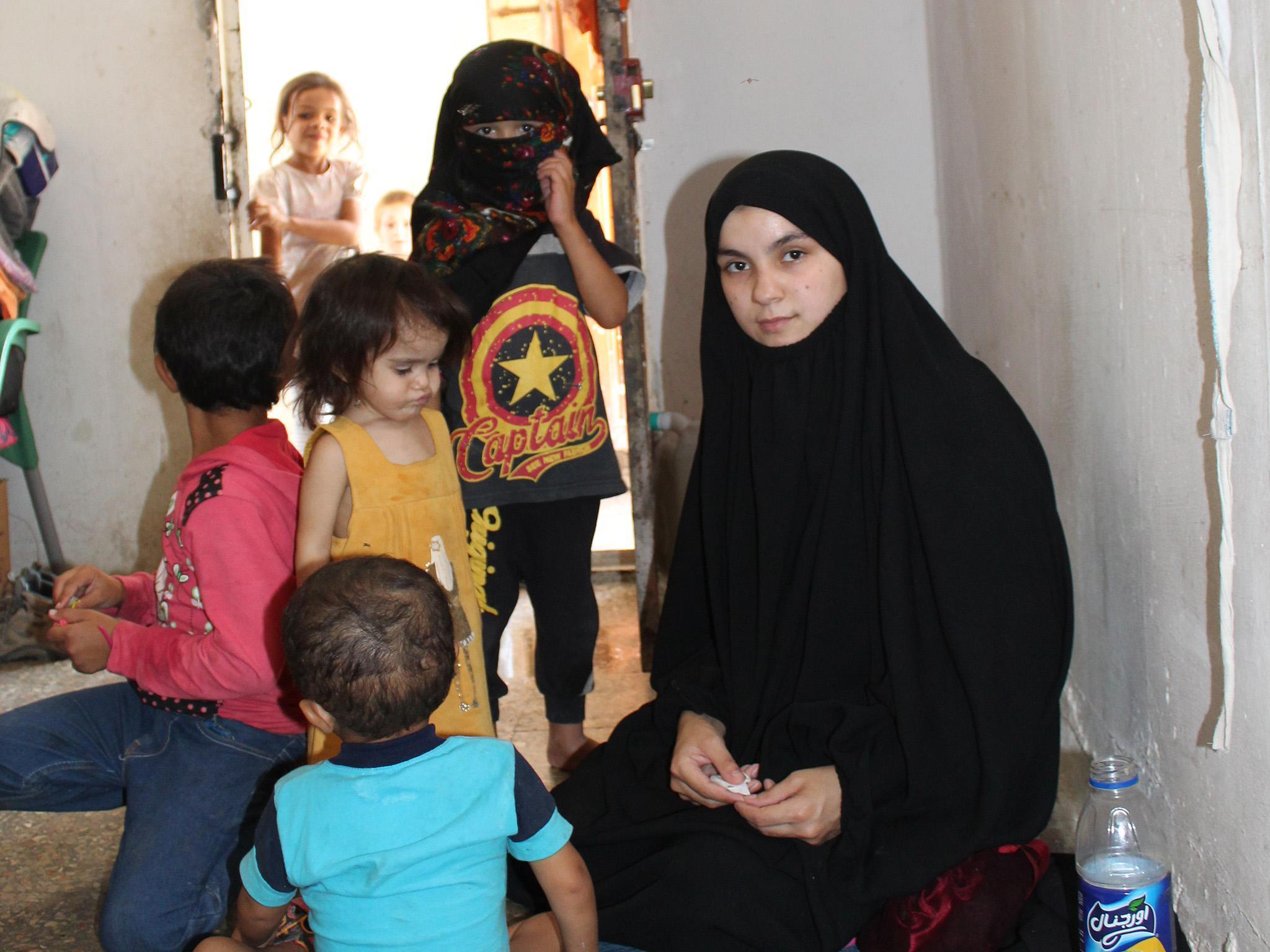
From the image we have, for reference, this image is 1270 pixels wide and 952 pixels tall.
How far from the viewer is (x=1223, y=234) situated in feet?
3.60

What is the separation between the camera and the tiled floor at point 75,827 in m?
1.79

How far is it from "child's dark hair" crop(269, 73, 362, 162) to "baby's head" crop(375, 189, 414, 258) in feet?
3.39

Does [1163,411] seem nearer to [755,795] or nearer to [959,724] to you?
[959,724]

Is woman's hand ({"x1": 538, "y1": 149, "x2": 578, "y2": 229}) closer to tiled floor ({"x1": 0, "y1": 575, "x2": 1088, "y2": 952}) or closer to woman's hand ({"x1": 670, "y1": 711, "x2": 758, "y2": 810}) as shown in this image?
woman's hand ({"x1": 670, "y1": 711, "x2": 758, "y2": 810})

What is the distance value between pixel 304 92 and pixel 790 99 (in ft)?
5.58

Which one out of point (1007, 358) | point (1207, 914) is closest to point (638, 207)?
point (1007, 358)

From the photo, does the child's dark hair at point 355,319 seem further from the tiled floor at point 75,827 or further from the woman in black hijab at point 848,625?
the tiled floor at point 75,827

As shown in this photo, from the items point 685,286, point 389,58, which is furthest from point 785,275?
point 389,58

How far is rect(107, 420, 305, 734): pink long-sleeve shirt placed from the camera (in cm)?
151

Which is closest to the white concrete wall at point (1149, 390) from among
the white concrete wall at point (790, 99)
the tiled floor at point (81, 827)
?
the tiled floor at point (81, 827)

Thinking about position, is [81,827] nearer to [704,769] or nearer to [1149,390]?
[704,769]

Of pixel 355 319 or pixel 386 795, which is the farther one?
pixel 355 319

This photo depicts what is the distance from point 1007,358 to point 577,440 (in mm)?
973

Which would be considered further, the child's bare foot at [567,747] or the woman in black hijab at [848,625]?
the child's bare foot at [567,747]
